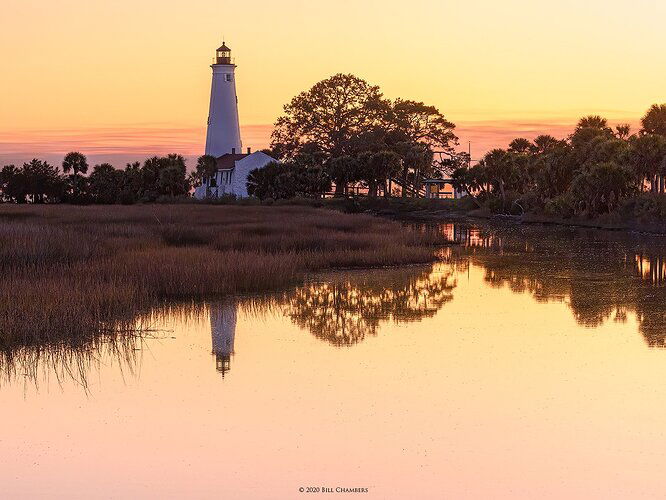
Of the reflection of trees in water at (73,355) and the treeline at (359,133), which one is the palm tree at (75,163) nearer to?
the treeline at (359,133)

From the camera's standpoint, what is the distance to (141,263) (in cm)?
2573

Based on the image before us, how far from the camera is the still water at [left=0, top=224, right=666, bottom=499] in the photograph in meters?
10.5

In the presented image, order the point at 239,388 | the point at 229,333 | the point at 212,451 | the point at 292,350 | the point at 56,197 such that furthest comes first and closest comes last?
the point at 56,197 < the point at 229,333 < the point at 292,350 < the point at 239,388 < the point at 212,451

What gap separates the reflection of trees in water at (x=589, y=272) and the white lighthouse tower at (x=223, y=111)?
170ft

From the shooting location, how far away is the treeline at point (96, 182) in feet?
285

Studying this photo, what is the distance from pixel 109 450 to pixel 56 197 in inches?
3134

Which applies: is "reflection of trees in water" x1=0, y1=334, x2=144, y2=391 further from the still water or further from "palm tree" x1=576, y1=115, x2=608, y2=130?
"palm tree" x1=576, y1=115, x2=608, y2=130

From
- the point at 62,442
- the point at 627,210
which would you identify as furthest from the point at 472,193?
the point at 62,442

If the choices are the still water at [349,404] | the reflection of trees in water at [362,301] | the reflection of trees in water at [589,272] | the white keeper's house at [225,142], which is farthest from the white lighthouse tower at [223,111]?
the still water at [349,404]

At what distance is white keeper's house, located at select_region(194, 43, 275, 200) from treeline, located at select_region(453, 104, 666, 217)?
23596 mm

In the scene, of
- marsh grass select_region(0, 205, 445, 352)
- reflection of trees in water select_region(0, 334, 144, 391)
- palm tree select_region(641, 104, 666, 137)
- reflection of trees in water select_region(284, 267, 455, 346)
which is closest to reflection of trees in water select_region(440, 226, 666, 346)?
reflection of trees in water select_region(284, 267, 455, 346)

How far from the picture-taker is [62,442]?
11828 mm

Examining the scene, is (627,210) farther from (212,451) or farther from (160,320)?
(212,451)

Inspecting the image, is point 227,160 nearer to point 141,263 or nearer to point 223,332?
point 141,263
